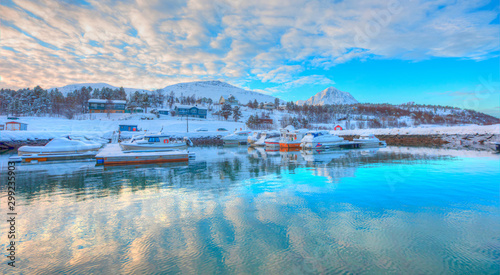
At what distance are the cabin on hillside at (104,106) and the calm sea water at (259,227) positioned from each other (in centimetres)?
8898

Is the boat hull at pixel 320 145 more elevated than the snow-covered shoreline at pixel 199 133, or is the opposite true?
the snow-covered shoreline at pixel 199 133

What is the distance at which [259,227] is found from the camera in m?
7.39

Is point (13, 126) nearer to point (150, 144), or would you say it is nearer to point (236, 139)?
point (150, 144)

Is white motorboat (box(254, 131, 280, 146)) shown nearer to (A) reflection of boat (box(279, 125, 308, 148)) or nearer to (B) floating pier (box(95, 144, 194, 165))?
(A) reflection of boat (box(279, 125, 308, 148))

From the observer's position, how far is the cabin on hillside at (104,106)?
88375 millimetres

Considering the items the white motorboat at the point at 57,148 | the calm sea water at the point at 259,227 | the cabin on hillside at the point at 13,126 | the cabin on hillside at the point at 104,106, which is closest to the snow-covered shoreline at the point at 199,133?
the cabin on hillside at the point at 13,126

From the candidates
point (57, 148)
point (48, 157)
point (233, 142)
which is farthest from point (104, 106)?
point (48, 157)

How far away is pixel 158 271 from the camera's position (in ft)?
16.9

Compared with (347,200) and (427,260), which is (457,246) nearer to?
(427,260)

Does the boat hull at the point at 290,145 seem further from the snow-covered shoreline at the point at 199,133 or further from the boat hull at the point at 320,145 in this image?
the snow-covered shoreline at the point at 199,133

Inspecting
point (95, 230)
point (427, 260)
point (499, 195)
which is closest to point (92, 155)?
point (95, 230)

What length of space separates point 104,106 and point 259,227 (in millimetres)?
101670

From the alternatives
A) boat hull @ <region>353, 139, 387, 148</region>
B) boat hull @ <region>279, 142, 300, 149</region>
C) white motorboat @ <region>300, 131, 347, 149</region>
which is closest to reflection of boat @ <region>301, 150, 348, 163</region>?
white motorboat @ <region>300, 131, 347, 149</region>

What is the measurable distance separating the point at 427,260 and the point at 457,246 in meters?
1.42
